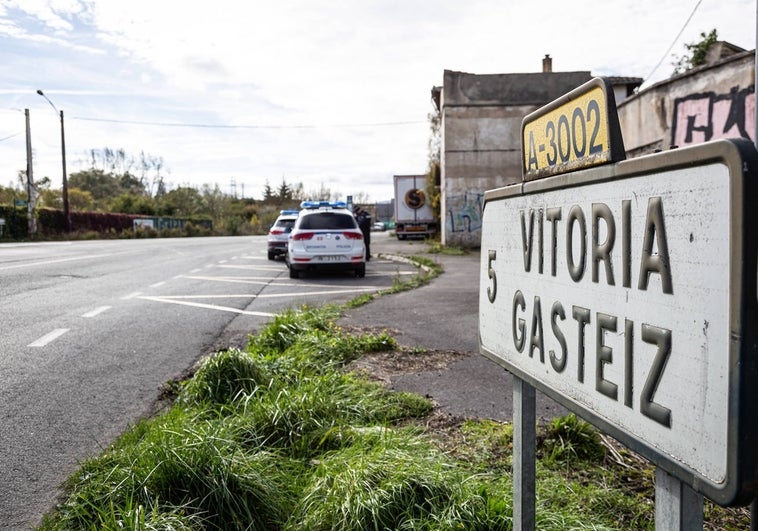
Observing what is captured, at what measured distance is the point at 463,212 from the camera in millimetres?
24609

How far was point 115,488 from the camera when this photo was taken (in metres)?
2.56

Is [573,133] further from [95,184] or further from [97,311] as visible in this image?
[95,184]

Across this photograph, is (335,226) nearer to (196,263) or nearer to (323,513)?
(196,263)

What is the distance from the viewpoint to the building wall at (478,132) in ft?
78.4

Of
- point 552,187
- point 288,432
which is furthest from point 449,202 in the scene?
point 552,187

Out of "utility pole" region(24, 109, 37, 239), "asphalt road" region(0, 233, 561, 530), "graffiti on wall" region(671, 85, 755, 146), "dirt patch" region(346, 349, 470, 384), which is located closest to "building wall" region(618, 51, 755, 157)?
"graffiti on wall" region(671, 85, 755, 146)

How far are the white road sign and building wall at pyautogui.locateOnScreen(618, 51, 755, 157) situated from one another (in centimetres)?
965

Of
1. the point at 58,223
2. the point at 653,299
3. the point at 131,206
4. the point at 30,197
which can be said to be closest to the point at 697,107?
the point at 653,299

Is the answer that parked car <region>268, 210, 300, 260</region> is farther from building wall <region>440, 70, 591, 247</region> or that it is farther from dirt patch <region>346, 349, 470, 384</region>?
dirt patch <region>346, 349, 470, 384</region>

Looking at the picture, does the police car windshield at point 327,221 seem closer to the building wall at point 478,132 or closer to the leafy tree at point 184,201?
the building wall at point 478,132

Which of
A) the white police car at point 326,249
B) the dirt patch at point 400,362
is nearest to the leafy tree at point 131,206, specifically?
the white police car at point 326,249

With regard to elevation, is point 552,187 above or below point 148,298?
above

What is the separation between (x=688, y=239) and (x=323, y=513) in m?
1.88

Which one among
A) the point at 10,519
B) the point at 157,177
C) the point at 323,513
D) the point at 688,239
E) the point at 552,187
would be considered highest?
the point at 157,177
